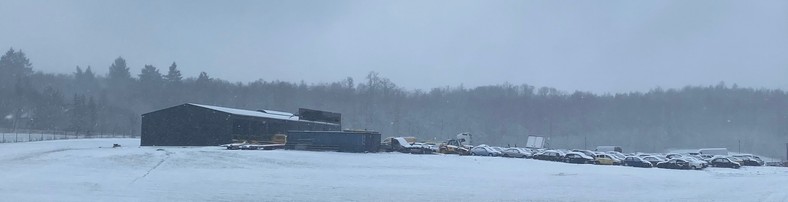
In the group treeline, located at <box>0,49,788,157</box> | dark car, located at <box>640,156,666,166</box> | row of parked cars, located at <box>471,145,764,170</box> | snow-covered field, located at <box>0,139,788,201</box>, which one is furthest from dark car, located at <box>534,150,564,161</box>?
treeline, located at <box>0,49,788,157</box>

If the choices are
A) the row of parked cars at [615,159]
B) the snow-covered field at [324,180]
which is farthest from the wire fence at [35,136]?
the row of parked cars at [615,159]

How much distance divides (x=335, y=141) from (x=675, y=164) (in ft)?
68.5

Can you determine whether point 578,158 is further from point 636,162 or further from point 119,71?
point 119,71

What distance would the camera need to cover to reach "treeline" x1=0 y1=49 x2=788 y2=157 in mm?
133000

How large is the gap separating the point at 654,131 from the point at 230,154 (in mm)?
117085

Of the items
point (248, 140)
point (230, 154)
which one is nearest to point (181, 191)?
point (230, 154)

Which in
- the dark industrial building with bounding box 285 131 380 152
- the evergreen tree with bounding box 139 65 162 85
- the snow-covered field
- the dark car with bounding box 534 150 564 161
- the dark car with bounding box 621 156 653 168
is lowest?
the snow-covered field

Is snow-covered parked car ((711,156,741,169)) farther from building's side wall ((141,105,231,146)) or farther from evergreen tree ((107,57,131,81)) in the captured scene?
evergreen tree ((107,57,131,81))

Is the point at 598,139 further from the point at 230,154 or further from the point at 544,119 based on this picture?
the point at 230,154

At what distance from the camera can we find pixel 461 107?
547 ft

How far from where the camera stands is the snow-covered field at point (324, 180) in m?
27.1

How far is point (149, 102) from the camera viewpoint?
140125 millimetres

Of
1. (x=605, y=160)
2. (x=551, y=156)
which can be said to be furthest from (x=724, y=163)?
(x=551, y=156)

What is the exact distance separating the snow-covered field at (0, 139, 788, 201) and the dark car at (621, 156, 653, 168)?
8.92 m
